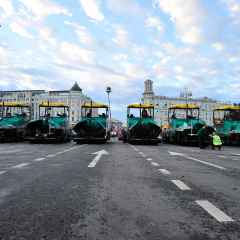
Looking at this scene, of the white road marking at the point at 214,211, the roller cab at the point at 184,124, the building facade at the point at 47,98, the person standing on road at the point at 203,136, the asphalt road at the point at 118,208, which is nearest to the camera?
the asphalt road at the point at 118,208

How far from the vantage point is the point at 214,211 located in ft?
20.0

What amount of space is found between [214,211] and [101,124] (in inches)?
1181

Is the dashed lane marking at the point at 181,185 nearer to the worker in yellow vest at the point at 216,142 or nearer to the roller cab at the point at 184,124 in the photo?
the worker in yellow vest at the point at 216,142

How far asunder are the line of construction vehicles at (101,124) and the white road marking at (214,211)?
1110 inches

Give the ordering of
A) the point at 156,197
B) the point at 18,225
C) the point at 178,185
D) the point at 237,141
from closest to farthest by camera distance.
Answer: the point at 18,225
the point at 156,197
the point at 178,185
the point at 237,141

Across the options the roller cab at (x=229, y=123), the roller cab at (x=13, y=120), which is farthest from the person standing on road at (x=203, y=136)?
the roller cab at (x=13, y=120)

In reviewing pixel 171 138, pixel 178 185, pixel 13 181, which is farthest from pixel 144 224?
pixel 171 138

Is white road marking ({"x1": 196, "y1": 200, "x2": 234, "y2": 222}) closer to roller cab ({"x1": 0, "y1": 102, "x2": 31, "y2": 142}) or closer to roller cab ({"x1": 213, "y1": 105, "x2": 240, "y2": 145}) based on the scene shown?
roller cab ({"x1": 0, "y1": 102, "x2": 31, "y2": 142})

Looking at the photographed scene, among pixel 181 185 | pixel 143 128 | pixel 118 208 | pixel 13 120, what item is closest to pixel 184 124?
pixel 143 128

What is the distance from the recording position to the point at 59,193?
25.1ft

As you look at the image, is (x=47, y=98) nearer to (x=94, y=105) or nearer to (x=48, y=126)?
(x=94, y=105)

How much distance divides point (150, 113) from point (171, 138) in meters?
4.04

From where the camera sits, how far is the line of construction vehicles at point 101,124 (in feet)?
119

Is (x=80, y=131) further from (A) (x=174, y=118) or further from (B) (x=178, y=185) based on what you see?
(B) (x=178, y=185)
